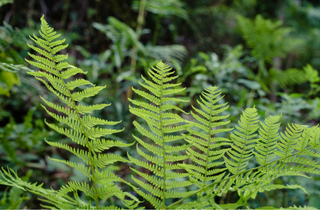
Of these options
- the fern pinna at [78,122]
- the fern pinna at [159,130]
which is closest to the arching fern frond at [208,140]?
the fern pinna at [159,130]

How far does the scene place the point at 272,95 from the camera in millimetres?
2691

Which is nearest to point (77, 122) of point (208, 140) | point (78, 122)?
point (78, 122)

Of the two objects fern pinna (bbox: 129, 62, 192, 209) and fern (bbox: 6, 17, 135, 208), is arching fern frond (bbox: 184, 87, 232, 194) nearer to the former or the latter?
fern pinna (bbox: 129, 62, 192, 209)

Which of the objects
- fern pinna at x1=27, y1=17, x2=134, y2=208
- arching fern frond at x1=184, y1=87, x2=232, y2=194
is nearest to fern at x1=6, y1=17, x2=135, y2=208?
fern pinna at x1=27, y1=17, x2=134, y2=208

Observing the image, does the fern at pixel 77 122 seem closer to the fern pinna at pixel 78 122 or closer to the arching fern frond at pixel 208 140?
the fern pinna at pixel 78 122

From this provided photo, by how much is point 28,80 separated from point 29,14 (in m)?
1.13

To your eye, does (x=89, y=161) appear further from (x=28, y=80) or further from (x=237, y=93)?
(x=237, y=93)

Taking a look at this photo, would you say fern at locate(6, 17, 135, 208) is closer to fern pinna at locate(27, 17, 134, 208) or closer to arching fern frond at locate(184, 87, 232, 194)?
fern pinna at locate(27, 17, 134, 208)

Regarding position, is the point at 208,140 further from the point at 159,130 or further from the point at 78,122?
the point at 78,122

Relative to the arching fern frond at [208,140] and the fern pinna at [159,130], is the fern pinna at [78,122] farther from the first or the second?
the arching fern frond at [208,140]

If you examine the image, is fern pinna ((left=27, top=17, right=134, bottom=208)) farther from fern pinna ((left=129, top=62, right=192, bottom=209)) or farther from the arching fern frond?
the arching fern frond

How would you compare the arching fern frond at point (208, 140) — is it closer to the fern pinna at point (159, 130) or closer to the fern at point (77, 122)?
the fern pinna at point (159, 130)

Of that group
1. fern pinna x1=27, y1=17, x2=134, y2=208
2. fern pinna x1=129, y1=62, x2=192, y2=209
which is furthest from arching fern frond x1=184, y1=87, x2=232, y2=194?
fern pinna x1=27, y1=17, x2=134, y2=208

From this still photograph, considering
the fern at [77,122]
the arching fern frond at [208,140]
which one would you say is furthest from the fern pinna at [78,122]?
the arching fern frond at [208,140]
